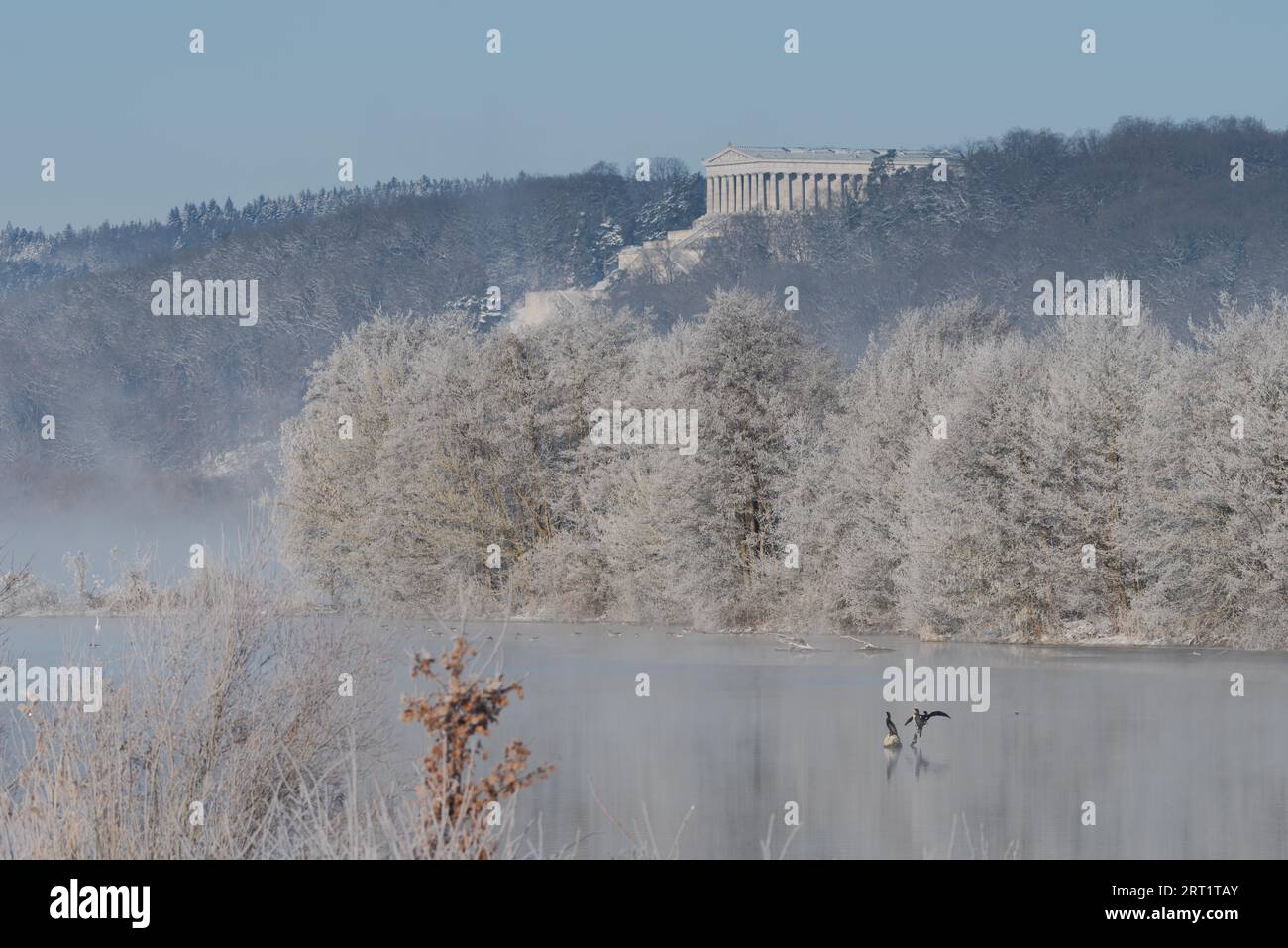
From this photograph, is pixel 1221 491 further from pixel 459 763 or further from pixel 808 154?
pixel 808 154

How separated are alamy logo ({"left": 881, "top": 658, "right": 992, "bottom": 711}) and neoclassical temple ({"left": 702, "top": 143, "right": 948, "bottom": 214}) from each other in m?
113

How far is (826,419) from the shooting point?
41062 millimetres

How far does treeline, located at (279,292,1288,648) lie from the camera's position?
3456 centimetres

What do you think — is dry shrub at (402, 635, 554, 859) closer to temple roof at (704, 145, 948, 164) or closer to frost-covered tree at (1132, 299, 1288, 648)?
frost-covered tree at (1132, 299, 1288, 648)

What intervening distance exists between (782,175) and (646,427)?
112581mm

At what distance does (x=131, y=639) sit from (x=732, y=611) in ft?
97.1

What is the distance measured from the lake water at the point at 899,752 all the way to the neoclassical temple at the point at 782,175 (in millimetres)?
112072

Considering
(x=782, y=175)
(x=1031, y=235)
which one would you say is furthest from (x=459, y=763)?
(x=782, y=175)

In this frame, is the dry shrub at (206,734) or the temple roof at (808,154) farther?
the temple roof at (808,154)

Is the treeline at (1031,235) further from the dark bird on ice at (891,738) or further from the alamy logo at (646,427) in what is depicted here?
the dark bird on ice at (891,738)
